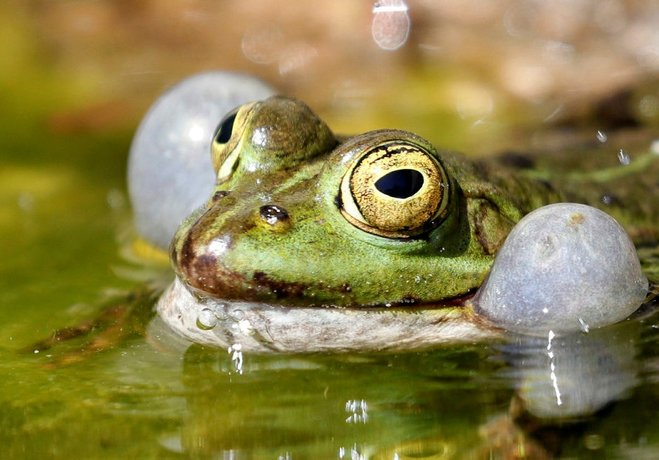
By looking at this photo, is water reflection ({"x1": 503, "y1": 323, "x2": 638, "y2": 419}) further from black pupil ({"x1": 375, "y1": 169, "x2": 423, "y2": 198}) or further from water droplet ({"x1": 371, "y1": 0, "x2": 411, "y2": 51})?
water droplet ({"x1": 371, "y1": 0, "x2": 411, "y2": 51})

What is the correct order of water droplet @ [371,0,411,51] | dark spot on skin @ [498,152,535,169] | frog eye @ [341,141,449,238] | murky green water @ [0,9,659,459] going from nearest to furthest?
1. murky green water @ [0,9,659,459]
2. frog eye @ [341,141,449,238]
3. dark spot on skin @ [498,152,535,169]
4. water droplet @ [371,0,411,51]

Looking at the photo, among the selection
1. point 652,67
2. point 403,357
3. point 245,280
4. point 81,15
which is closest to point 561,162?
point 403,357

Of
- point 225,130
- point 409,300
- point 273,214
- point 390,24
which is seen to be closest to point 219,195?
point 273,214

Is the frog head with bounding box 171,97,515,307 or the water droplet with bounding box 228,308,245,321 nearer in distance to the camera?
the frog head with bounding box 171,97,515,307

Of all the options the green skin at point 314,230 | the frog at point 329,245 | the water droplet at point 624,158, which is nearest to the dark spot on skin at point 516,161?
the green skin at point 314,230

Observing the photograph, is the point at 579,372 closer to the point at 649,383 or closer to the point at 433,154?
the point at 649,383

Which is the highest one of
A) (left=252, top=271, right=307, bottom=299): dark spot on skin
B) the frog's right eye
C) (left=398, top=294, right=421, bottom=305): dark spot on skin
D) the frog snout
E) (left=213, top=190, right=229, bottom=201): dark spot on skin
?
the frog's right eye

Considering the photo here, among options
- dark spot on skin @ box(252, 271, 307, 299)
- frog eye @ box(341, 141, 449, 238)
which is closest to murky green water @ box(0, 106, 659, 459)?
dark spot on skin @ box(252, 271, 307, 299)

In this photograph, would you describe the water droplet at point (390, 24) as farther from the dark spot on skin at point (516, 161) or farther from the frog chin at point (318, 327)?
the frog chin at point (318, 327)
